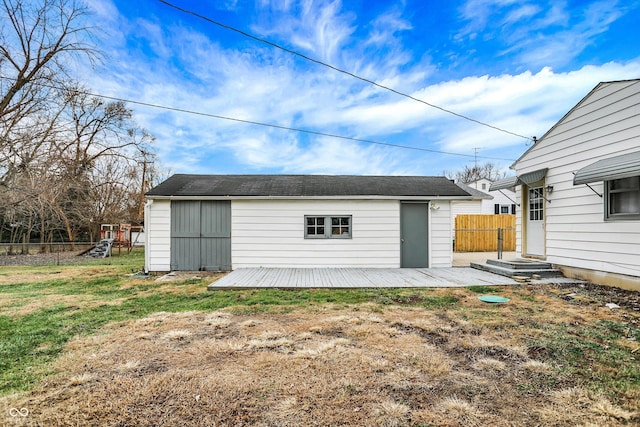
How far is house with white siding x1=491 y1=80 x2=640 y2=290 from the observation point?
5.47 metres

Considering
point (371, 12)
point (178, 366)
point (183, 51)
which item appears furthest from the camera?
point (183, 51)

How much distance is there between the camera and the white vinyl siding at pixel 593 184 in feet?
18.1

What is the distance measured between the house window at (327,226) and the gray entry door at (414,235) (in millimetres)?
1663

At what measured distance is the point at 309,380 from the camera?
2.55 metres

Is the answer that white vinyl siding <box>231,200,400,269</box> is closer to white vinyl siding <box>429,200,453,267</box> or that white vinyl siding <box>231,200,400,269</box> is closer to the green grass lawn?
white vinyl siding <box>429,200,453,267</box>

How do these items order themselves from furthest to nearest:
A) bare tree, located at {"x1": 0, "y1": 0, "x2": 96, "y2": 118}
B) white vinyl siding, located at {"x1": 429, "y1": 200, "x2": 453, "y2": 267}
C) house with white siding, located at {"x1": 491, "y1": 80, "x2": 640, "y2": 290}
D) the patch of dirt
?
bare tree, located at {"x1": 0, "y1": 0, "x2": 96, "y2": 118}
white vinyl siding, located at {"x1": 429, "y1": 200, "x2": 453, "y2": 267}
house with white siding, located at {"x1": 491, "y1": 80, "x2": 640, "y2": 290}
the patch of dirt

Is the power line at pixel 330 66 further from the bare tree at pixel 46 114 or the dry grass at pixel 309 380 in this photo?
the bare tree at pixel 46 114

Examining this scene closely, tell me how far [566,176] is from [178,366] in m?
8.52

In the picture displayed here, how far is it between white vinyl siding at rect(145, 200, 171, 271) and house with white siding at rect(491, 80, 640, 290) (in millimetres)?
9692

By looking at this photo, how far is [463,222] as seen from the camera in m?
14.2

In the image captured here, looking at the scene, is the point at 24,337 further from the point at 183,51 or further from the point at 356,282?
the point at 183,51

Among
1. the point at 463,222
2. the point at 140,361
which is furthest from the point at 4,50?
the point at 463,222

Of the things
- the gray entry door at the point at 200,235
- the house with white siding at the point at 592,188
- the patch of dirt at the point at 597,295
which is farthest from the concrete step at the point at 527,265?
the gray entry door at the point at 200,235

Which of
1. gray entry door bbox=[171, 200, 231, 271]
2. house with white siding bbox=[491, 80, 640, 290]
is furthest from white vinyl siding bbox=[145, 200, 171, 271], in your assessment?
house with white siding bbox=[491, 80, 640, 290]
